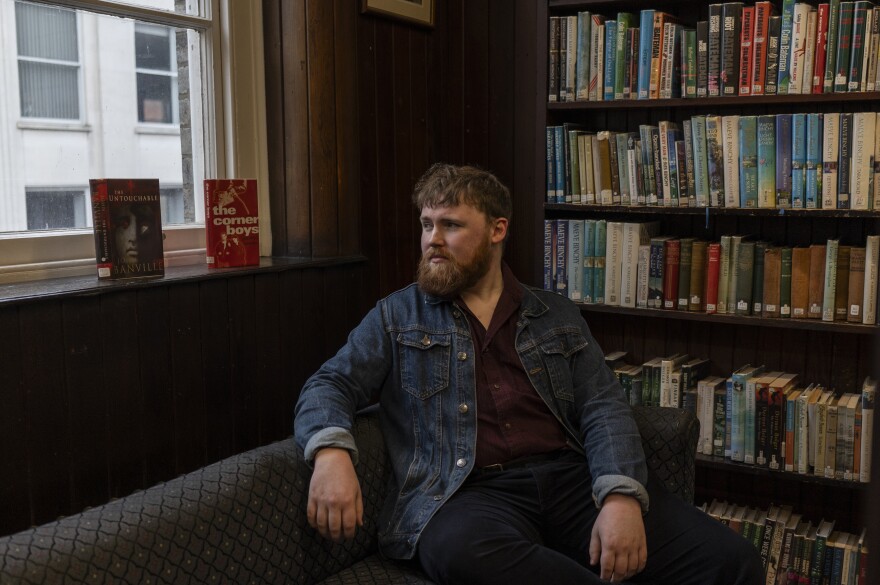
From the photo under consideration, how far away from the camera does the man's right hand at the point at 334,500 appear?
1.67 meters

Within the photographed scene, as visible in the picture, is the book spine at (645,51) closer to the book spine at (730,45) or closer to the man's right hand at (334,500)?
the book spine at (730,45)

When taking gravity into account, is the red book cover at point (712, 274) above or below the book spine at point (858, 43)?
below

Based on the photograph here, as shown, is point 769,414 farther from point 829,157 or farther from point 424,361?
point 424,361

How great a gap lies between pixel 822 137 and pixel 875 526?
188cm

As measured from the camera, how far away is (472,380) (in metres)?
2.01

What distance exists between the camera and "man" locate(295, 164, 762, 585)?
1728mm

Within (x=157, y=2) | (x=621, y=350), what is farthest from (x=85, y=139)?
(x=621, y=350)

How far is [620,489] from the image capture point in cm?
179

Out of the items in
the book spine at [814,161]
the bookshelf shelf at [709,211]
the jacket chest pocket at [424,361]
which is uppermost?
the book spine at [814,161]

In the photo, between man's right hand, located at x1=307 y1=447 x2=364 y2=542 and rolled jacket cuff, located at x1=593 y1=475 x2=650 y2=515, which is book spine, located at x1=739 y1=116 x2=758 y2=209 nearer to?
rolled jacket cuff, located at x1=593 y1=475 x2=650 y2=515

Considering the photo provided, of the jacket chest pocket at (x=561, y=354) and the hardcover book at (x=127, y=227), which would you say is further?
the jacket chest pocket at (x=561, y=354)

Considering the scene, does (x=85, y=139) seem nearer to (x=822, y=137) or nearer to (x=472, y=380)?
(x=472, y=380)

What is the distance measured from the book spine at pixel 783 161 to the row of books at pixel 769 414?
544 mm

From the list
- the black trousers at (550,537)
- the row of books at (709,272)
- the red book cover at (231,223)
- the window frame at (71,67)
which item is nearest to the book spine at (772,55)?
the row of books at (709,272)
